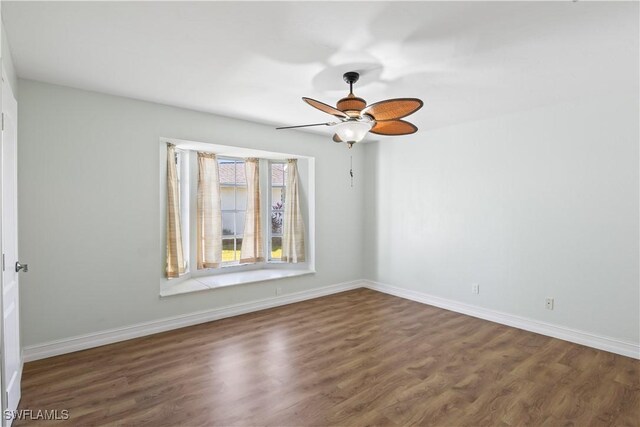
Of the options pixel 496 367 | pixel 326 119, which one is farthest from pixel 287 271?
pixel 496 367

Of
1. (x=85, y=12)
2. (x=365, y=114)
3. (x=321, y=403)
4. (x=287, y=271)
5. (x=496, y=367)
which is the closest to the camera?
(x=85, y=12)

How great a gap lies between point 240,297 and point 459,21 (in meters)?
3.59

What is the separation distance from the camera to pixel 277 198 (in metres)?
5.16

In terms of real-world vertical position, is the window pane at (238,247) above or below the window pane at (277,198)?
below

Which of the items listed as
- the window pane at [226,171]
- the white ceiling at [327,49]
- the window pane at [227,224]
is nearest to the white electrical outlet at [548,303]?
the white ceiling at [327,49]

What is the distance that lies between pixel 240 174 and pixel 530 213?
3.75 m

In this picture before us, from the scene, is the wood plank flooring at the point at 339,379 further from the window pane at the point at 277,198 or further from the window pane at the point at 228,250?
the window pane at the point at 277,198

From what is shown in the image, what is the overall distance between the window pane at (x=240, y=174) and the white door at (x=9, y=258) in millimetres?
2730

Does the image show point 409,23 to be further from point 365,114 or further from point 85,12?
point 85,12

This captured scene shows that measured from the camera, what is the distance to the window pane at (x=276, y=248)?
514 cm

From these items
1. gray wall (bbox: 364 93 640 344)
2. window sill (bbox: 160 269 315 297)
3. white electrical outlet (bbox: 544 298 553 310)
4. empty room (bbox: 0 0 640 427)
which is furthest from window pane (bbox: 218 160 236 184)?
white electrical outlet (bbox: 544 298 553 310)

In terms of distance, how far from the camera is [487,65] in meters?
2.54

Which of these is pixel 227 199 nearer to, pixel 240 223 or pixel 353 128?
pixel 240 223

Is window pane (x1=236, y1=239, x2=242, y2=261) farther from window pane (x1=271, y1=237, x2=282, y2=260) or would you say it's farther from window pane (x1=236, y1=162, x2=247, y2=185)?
window pane (x1=236, y1=162, x2=247, y2=185)
